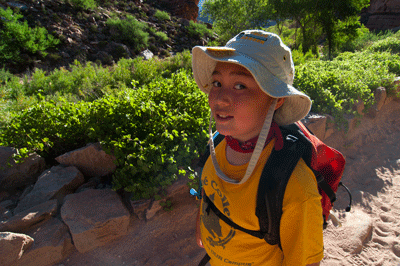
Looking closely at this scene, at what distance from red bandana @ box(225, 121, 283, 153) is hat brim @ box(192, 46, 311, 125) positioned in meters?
0.10

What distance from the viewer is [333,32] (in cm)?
1324

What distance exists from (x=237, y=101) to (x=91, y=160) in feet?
7.52

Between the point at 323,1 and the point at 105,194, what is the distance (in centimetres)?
1573

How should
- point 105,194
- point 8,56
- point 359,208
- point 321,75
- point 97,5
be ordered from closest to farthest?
point 105,194 < point 359,208 < point 321,75 < point 8,56 < point 97,5

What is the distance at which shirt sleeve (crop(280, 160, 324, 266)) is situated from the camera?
0.90 m

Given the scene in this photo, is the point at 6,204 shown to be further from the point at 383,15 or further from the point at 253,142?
the point at 383,15

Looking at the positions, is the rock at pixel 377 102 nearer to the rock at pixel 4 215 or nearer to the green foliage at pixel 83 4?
the rock at pixel 4 215

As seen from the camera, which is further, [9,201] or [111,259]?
[9,201]

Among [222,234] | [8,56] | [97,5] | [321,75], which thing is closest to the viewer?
[222,234]

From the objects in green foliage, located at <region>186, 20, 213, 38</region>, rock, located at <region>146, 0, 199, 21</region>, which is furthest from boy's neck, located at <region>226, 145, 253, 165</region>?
rock, located at <region>146, 0, 199, 21</region>

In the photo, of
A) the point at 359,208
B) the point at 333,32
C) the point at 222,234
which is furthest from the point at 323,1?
the point at 222,234

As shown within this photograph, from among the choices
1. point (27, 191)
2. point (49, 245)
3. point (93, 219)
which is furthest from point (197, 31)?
point (49, 245)

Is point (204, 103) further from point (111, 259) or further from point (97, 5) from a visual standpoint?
point (97, 5)

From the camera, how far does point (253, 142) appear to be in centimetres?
112
